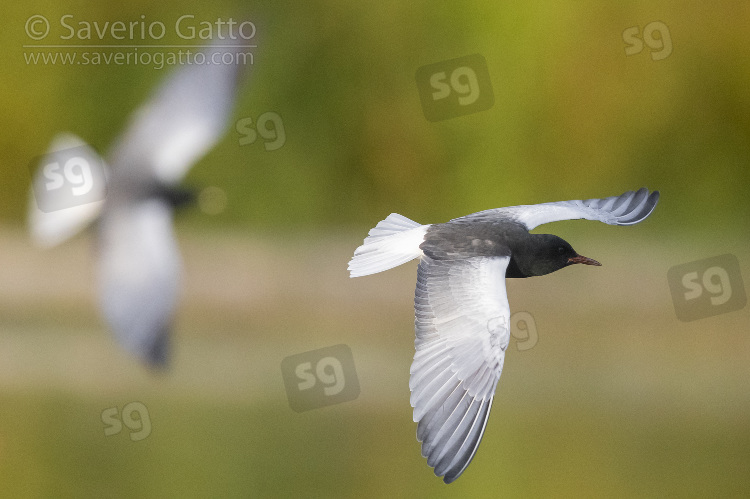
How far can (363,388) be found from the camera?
5.99 feet

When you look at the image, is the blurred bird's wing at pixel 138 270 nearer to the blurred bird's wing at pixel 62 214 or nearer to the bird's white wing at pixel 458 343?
the blurred bird's wing at pixel 62 214

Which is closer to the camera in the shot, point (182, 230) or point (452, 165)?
point (452, 165)

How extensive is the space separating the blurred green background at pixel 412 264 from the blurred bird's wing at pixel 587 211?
835 millimetres

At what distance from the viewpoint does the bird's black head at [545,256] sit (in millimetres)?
652

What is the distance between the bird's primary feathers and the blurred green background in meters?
1.00

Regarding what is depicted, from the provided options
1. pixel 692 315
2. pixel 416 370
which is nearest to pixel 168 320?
pixel 416 370

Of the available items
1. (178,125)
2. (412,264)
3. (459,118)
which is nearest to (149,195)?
(178,125)

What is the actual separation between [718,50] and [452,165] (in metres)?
0.67

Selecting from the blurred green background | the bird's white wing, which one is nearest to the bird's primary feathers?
the bird's white wing

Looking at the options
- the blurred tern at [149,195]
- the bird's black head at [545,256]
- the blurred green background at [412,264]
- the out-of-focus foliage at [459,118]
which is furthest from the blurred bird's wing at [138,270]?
the out-of-focus foliage at [459,118]

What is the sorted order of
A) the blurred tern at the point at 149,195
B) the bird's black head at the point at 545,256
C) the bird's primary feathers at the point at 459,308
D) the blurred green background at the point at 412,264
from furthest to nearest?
the blurred green background at the point at 412,264 → the blurred tern at the point at 149,195 → the bird's black head at the point at 545,256 → the bird's primary feathers at the point at 459,308

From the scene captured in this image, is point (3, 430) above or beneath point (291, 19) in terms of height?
beneath

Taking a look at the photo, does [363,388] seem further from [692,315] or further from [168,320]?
[168,320]

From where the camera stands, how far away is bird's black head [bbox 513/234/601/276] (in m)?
0.65
